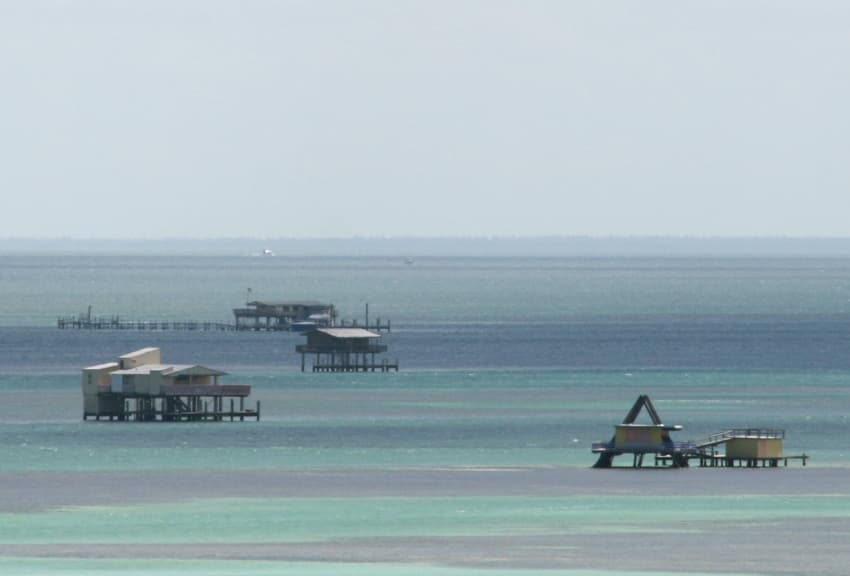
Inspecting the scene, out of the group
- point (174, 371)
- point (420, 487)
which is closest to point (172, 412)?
point (174, 371)

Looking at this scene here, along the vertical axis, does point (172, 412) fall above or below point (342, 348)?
below

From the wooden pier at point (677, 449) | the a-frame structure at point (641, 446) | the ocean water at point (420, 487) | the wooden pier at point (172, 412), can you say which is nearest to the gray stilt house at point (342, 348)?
the ocean water at point (420, 487)

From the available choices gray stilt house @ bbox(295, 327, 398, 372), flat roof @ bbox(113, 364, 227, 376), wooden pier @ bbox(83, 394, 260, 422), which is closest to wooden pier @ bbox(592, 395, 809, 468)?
wooden pier @ bbox(83, 394, 260, 422)

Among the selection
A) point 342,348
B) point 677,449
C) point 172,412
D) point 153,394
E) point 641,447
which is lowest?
point 172,412

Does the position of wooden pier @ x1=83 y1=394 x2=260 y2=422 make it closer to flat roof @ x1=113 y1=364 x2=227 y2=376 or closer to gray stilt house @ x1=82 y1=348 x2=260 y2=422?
gray stilt house @ x1=82 y1=348 x2=260 y2=422

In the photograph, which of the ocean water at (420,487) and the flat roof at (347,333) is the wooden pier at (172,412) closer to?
the ocean water at (420,487)

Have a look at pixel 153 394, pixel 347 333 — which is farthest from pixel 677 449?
pixel 347 333

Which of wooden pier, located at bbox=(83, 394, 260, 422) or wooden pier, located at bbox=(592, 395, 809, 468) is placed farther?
wooden pier, located at bbox=(83, 394, 260, 422)

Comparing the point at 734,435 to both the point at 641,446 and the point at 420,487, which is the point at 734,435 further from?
the point at 420,487

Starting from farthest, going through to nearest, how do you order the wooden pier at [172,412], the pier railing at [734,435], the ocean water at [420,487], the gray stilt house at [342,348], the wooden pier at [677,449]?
the gray stilt house at [342,348] → the wooden pier at [172,412] → the pier railing at [734,435] → the wooden pier at [677,449] → the ocean water at [420,487]

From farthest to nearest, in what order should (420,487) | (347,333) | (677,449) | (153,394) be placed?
(347,333)
(153,394)
(677,449)
(420,487)

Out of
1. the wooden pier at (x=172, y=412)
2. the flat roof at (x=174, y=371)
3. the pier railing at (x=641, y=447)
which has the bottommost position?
the wooden pier at (x=172, y=412)

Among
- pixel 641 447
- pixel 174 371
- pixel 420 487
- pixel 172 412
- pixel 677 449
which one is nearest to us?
pixel 420 487

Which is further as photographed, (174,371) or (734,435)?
(174,371)
